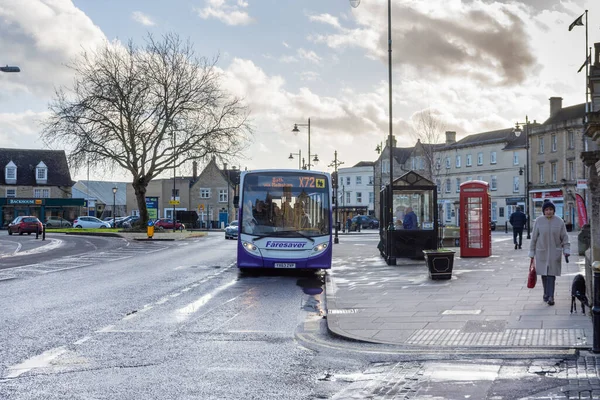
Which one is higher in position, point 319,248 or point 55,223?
point 55,223

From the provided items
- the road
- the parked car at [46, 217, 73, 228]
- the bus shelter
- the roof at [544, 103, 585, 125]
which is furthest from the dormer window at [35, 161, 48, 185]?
the road

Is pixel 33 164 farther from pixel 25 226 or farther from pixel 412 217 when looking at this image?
pixel 412 217

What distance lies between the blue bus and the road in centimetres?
425

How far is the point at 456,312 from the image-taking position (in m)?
11.6

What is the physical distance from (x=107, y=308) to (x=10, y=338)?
3413 mm

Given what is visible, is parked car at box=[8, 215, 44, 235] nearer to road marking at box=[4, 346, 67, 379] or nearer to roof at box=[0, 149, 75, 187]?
roof at box=[0, 149, 75, 187]

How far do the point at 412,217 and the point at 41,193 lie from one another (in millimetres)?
Result: 77092

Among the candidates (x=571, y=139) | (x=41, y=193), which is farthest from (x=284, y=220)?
(x=41, y=193)

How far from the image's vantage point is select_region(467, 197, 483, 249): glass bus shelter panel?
85.1ft

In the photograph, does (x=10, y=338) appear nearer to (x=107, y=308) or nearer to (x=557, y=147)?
(x=107, y=308)

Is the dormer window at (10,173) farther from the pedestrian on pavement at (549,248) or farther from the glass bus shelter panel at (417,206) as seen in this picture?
the pedestrian on pavement at (549,248)

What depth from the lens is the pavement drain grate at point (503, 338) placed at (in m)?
8.62

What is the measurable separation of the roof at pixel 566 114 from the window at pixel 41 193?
60.8 metres

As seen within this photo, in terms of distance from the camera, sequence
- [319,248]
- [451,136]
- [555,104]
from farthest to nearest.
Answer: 1. [451,136]
2. [555,104]
3. [319,248]
